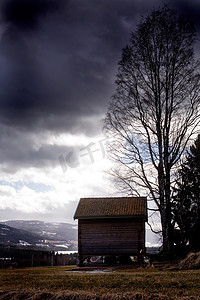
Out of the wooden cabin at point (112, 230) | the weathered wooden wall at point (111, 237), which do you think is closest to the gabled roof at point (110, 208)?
the wooden cabin at point (112, 230)

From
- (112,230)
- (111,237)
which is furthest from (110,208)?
(111,237)

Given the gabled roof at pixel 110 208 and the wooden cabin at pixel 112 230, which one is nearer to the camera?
the wooden cabin at pixel 112 230

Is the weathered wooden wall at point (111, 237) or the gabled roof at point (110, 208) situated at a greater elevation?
the gabled roof at point (110, 208)

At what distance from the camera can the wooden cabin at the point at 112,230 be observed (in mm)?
31391

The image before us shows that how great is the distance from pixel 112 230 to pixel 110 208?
2038 millimetres

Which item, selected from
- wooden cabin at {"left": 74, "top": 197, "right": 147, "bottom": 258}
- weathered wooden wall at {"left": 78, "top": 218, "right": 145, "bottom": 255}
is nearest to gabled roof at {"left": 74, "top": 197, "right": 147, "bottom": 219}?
wooden cabin at {"left": 74, "top": 197, "right": 147, "bottom": 258}

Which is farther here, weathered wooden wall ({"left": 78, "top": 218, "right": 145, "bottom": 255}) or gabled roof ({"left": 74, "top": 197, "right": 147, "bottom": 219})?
gabled roof ({"left": 74, "top": 197, "right": 147, "bottom": 219})

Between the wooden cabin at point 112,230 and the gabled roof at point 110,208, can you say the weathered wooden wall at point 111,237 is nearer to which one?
the wooden cabin at point 112,230

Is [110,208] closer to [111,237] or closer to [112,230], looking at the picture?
[112,230]

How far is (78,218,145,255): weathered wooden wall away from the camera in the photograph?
31.4 metres

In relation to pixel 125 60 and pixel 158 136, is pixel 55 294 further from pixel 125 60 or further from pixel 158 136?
pixel 125 60

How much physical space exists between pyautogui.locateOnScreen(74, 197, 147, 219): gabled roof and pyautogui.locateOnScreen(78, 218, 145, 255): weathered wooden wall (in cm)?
64

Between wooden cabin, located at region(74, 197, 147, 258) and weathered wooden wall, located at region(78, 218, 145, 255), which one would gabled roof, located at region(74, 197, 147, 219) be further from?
weathered wooden wall, located at region(78, 218, 145, 255)

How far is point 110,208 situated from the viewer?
33125 mm
